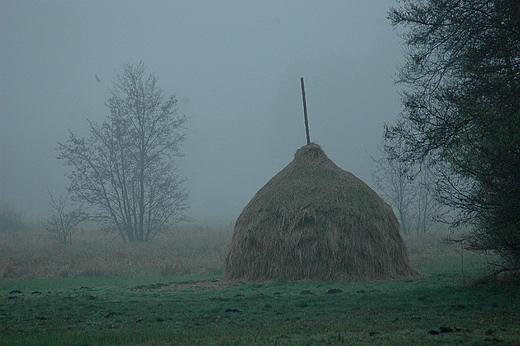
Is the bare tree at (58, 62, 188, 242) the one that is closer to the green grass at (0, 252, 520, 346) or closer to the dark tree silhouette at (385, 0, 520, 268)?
the green grass at (0, 252, 520, 346)

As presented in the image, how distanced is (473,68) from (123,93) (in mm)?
30374

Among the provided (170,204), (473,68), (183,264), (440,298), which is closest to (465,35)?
(473,68)

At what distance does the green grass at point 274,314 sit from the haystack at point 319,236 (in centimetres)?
80

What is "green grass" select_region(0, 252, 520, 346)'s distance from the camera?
22.9 feet

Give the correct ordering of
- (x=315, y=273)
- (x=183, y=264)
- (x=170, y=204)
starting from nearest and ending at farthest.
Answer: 1. (x=315, y=273)
2. (x=183, y=264)
3. (x=170, y=204)

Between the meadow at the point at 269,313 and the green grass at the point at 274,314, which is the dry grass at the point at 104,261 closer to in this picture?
the meadow at the point at 269,313

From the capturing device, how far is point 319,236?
1380cm

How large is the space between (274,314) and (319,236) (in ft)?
15.5

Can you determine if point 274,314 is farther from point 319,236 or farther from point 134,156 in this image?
point 134,156

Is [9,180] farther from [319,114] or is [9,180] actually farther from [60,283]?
[60,283]

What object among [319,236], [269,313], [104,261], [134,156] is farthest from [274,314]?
[134,156]

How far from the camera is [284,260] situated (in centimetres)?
1402

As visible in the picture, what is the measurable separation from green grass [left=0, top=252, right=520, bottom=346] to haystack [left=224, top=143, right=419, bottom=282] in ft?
2.62

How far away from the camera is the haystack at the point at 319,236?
539 inches
